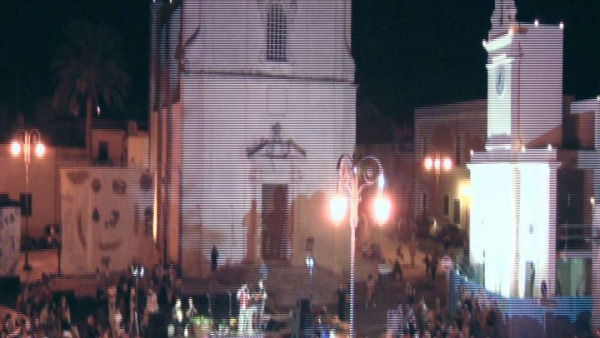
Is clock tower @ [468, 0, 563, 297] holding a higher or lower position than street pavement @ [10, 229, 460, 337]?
higher

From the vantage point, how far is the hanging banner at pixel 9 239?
21797 millimetres

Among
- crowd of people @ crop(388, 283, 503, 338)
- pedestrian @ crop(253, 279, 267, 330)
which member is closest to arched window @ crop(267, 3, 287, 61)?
pedestrian @ crop(253, 279, 267, 330)

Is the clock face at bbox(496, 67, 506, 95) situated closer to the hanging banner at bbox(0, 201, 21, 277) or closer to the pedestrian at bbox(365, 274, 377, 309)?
the pedestrian at bbox(365, 274, 377, 309)

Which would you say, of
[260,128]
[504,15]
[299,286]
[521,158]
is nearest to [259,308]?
[299,286]

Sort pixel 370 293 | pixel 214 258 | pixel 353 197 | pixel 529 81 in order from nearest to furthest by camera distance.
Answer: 1. pixel 353 197
2. pixel 529 81
3. pixel 370 293
4. pixel 214 258

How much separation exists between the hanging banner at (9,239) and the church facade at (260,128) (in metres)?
4.88

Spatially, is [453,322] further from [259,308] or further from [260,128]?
[260,128]

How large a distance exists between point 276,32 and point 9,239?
34.4 ft

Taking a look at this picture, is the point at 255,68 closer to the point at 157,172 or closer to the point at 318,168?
the point at 318,168

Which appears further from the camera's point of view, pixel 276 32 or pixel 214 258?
pixel 276 32

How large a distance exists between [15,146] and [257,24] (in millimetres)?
8434

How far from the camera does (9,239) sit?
22.1 m

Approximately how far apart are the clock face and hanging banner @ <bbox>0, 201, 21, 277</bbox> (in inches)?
572

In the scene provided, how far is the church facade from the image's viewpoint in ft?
78.4
